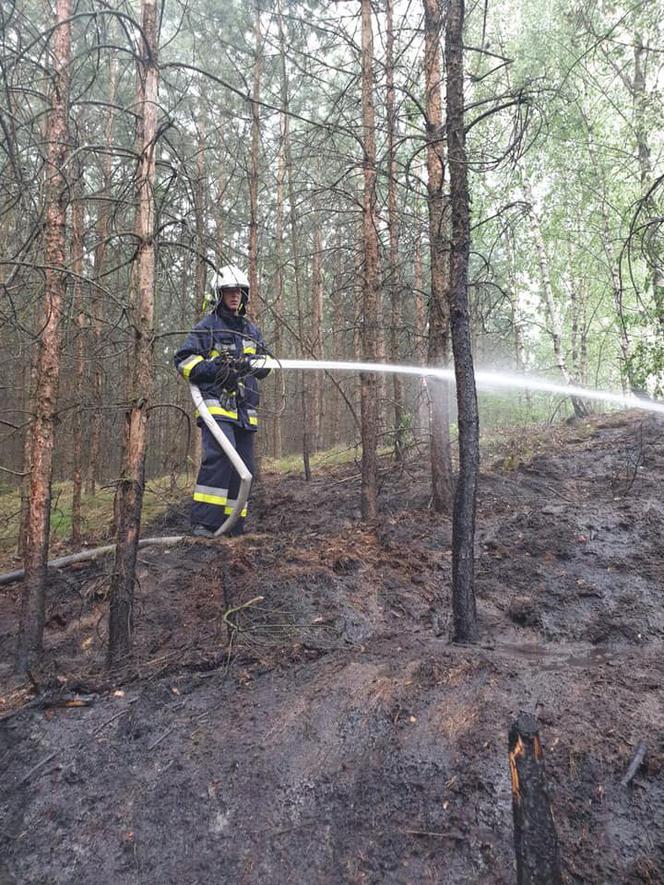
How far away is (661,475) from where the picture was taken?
6.36 m

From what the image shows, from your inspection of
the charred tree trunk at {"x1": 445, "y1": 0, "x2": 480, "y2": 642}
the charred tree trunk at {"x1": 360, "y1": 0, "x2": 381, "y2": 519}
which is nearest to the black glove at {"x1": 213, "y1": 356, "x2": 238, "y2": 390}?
the charred tree trunk at {"x1": 445, "y1": 0, "x2": 480, "y2": 642}

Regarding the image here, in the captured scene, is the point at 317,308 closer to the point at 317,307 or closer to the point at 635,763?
the point at 317,307

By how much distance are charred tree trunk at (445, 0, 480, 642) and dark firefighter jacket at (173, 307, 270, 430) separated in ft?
5.26

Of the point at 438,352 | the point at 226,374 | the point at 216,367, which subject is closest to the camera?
the point at 226,374

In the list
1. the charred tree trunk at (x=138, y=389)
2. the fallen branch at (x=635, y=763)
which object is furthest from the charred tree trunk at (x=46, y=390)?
the fallen branch at (x=635, y=763)

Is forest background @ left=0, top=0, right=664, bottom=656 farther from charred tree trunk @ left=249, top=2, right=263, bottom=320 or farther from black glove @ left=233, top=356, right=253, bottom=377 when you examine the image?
black glove @ left=233, top=356, right=253, bottom=377

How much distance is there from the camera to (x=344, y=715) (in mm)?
3002

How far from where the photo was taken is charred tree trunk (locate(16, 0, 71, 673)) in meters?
3.97

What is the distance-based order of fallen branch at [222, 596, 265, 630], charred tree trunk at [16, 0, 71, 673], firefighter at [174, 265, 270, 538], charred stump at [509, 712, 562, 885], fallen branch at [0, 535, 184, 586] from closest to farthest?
charred stump at [509, 712, 562, 885], fallen branch at [222, 596, 265, 630], charred tree trunk at [16, 0, 71, 673], firefighter at [174, 265, 270, 538], fallen branch at [0, 535, 184, 586]

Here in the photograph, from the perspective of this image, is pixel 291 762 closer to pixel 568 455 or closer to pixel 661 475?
pixel 661 475

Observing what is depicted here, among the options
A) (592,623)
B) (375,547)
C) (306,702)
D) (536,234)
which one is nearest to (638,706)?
(592,623)

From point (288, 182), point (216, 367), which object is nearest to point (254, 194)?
point (288, 182)

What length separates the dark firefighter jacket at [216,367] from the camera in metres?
4.76

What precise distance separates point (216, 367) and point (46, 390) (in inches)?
56.3
